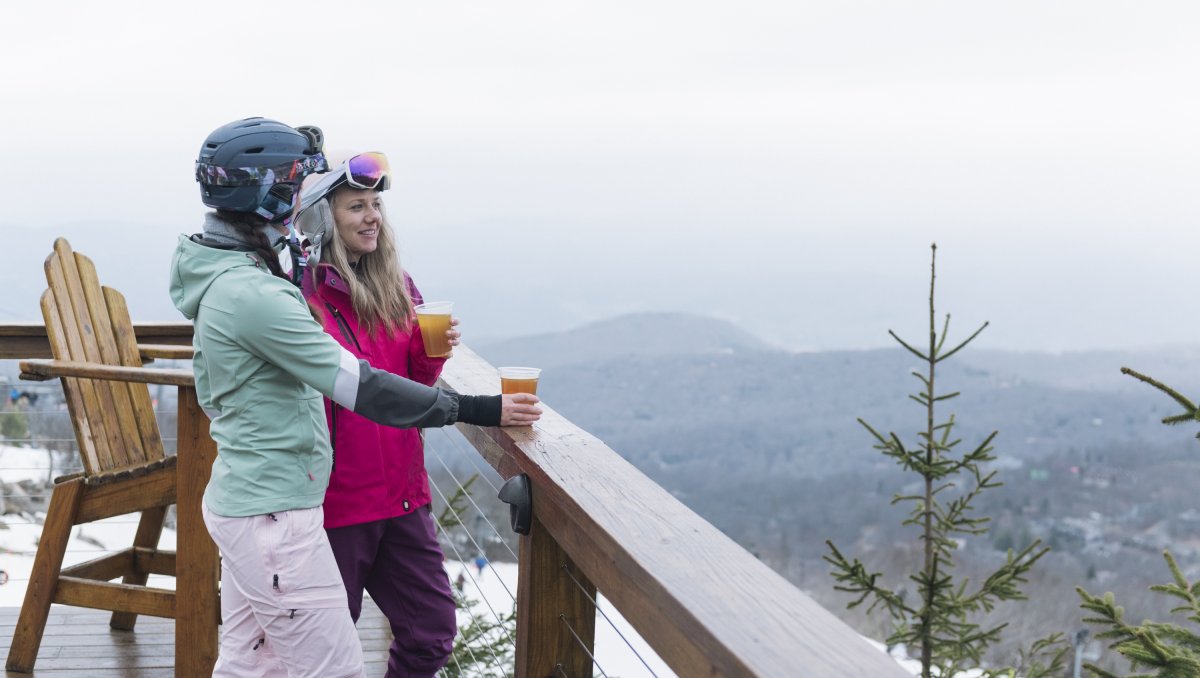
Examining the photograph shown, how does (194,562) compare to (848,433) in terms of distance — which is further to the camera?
(848,433)

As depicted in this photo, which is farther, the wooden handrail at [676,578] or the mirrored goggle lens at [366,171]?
the mirrored goggle lens at [366,171]

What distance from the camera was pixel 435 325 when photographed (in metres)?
2.23

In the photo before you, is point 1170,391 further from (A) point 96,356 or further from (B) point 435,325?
(A) point 96,356

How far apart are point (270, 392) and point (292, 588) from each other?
13.4 inches

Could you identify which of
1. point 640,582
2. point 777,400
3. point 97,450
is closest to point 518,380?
point 640,582

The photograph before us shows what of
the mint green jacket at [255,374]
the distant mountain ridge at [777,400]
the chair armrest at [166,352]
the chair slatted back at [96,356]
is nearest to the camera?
the mint green jacket at [255,374]

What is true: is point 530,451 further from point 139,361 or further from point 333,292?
point 139,361

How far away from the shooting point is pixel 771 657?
3.36 ft

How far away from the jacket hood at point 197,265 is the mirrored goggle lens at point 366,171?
465mm

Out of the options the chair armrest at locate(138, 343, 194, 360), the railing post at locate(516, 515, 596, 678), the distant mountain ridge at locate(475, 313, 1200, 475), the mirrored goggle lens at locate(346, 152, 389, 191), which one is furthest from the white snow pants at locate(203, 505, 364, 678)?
the distant mountain ridge at locate(475, 313, 1200, 475)

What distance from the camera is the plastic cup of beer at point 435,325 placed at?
2.23 metres

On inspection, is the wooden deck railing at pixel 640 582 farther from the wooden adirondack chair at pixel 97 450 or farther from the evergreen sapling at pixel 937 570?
the evergreen sapling at pixel 937 570

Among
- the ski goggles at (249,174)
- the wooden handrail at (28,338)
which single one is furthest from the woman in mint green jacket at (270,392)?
the wooden handrail at (28,338)

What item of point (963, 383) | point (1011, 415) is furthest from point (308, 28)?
point (1011, 415)
